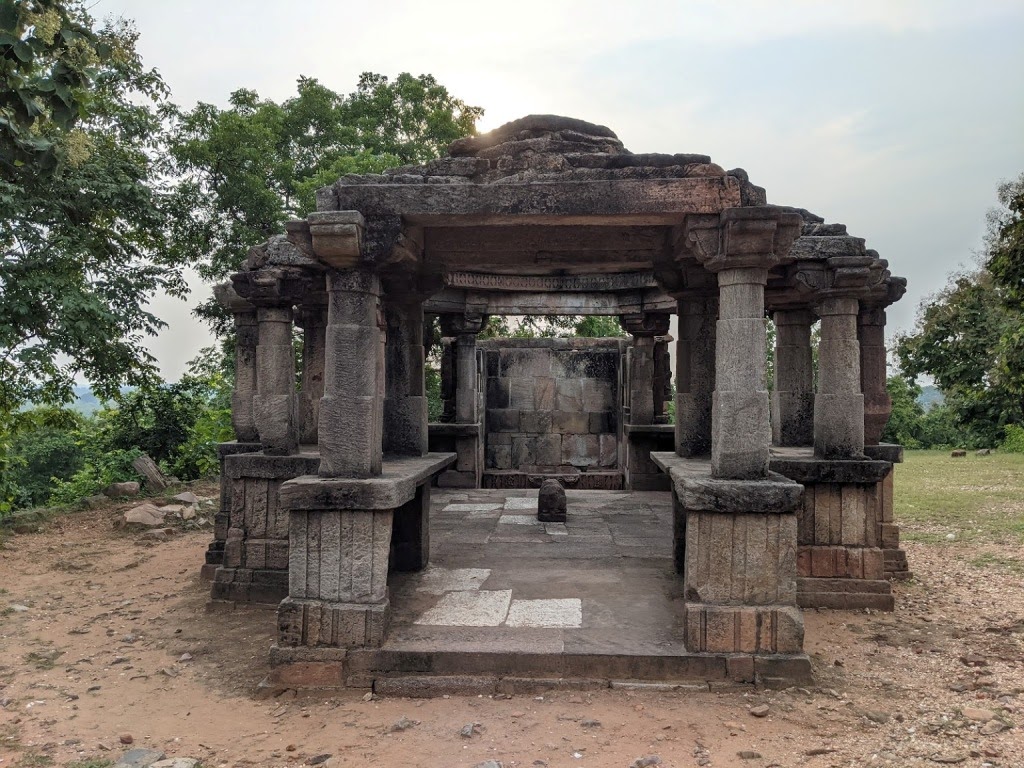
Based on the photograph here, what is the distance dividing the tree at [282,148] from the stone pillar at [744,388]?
9.97 m

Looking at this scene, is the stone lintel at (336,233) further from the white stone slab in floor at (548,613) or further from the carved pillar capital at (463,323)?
the carved pillar capital at (463,323)

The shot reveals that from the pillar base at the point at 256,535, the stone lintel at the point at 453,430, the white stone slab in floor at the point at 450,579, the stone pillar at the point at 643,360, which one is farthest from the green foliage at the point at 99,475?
the white stone slab in floor at the point at 450,579

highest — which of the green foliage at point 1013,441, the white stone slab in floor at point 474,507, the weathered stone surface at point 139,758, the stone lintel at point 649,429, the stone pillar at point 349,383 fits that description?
the stone pillar at point 349,383

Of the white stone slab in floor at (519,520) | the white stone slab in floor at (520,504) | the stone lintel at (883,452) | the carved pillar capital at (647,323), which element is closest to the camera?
the stone lintel at (883,452)

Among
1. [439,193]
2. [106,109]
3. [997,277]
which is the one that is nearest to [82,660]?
[439,193]

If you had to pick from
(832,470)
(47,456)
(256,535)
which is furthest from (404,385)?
(47,456)

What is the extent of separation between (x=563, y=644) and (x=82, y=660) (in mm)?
3578

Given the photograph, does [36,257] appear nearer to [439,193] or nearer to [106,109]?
[106,109]

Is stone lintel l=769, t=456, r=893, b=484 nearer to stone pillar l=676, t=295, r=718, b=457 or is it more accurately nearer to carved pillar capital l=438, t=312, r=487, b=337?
stone pillar l=676, t=295, r=718, b=457

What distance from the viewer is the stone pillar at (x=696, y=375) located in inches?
275

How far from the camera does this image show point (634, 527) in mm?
8617

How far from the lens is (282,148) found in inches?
691

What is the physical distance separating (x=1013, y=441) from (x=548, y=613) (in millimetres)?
21717

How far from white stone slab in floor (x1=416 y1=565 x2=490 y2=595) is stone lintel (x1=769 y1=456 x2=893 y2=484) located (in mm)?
2733
